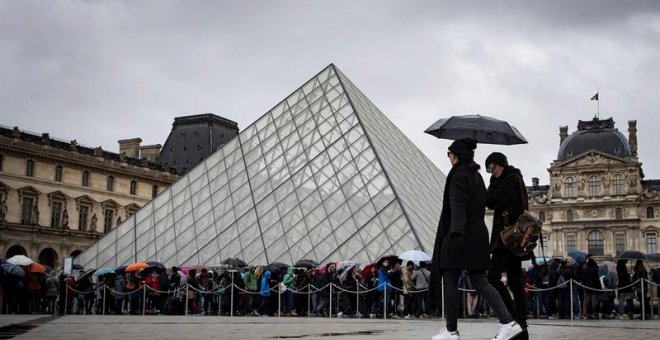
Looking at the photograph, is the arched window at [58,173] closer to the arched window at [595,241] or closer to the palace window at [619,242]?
the arched window at [595,241]

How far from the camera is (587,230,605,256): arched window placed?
223ft

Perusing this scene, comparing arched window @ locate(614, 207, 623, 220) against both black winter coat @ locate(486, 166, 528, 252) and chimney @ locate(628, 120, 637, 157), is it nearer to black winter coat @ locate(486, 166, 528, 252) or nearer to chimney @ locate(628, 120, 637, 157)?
chimney @ locate(628, 120, 637, 157)

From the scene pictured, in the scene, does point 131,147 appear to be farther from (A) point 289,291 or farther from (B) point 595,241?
(A) point 289,291

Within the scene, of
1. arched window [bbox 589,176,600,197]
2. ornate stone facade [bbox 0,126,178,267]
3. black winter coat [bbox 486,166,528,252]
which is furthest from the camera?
arched window [bbox 589,176,600,197]

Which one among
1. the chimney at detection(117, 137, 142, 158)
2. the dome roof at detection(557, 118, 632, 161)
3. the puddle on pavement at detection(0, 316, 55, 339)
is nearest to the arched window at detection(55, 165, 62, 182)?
the chimney at detection(117, 137, 142, 158)

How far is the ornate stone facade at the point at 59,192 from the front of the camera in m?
45.8

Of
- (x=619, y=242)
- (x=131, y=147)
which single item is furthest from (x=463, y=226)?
(x=619, y=242)

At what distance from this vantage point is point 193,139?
63688mm

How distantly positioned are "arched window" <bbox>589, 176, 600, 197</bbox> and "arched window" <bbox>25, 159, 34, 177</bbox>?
44.9m

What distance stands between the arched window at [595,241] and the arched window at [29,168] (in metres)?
44.8

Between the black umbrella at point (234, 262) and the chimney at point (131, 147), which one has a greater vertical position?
the chimney at point (131, 147)

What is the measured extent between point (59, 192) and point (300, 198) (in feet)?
100

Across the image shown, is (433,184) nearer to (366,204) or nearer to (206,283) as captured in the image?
(366,204)

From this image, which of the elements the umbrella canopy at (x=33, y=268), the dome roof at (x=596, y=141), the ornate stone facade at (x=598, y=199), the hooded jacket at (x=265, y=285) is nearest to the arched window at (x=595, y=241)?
the ornate stone facade at (x=598, y=199)
